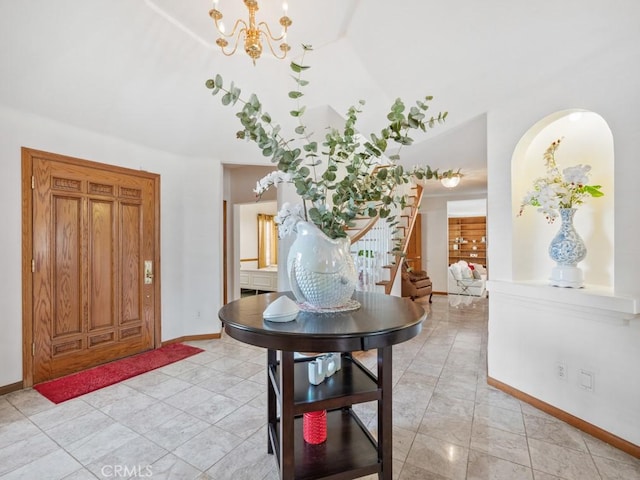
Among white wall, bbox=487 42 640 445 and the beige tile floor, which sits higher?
white wall, bbox=487 42 640 445

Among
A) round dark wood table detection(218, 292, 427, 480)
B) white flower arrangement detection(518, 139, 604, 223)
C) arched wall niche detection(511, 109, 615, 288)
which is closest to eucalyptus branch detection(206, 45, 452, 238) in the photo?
round dark wood table detection(218, 292, 427, 480)

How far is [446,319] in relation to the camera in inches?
199

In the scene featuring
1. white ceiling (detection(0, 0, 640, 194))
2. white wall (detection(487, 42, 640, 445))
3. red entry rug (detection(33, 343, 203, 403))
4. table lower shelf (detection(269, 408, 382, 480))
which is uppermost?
white ceiling (detection(0, 0, 640, 194))

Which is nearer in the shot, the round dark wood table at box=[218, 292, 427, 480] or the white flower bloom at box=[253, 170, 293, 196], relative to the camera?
the round dark wood table at box=[218, 292, 427, 480]

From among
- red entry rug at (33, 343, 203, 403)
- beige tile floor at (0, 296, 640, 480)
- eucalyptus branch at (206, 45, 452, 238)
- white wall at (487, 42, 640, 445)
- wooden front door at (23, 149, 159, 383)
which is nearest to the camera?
eucalyptus branch at (206, 45, 452, 238)

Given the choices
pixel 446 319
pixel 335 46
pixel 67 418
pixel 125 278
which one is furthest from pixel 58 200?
pixel 446 319

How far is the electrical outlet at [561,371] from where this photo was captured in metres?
2.16

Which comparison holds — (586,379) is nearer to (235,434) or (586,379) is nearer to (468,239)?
(235,434)

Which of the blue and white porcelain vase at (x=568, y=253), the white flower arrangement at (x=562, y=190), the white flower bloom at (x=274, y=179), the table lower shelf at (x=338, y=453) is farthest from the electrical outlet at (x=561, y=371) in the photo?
the white flower bloom at (x=274, y=179)

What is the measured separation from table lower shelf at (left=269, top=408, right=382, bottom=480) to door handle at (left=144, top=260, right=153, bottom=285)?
2.62 metres

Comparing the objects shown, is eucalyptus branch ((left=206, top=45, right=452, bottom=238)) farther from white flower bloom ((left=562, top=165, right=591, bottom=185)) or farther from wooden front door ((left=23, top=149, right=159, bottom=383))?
wooden front door ((left=23, top=149, right=159, bottom=383))

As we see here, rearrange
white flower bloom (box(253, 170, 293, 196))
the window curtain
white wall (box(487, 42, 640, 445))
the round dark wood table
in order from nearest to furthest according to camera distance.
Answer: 1. the round dark wood table
2. white flower bloom (box(253, 170, 293, 196))
3. white wall (box(487, 42, 640, 445))
4. the window curtain

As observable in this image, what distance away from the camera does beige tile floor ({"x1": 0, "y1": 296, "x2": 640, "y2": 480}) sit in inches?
66.7

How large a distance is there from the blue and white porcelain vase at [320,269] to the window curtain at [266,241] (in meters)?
6.91
